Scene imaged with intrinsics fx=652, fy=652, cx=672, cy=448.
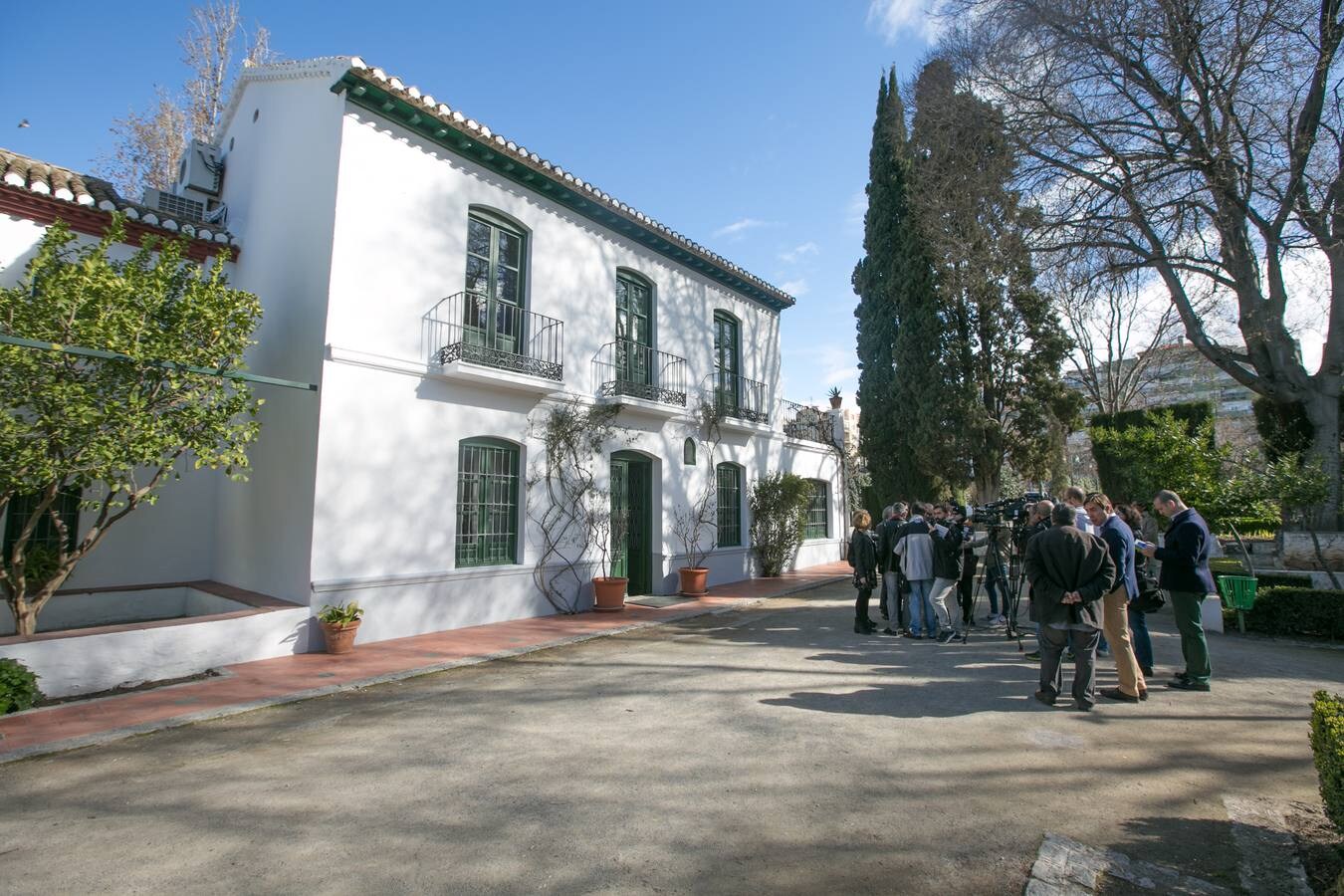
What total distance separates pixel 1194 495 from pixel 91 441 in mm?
13933

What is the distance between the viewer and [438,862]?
3.12m

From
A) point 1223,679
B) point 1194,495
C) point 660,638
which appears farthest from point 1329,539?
point 660,638

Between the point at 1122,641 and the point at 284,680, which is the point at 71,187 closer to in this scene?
the point at 284,680

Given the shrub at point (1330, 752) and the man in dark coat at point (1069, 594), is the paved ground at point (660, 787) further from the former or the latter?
the shrub at point (1330, 752)

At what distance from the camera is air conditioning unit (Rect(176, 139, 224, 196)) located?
11172mm

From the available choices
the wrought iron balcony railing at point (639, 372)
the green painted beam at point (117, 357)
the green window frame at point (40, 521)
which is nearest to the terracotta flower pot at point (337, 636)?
the green painted beam at point (117, 357)

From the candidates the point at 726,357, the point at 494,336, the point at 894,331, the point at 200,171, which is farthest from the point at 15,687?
the point at 894,331

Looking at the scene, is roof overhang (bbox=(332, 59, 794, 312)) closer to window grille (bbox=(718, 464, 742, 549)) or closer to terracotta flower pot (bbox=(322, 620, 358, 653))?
window grille (bbox=(718, 464, 742, 549))

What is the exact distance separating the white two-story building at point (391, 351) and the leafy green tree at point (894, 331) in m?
8.35

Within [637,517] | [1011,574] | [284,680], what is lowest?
[284,680]

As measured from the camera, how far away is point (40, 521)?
8.20 metres

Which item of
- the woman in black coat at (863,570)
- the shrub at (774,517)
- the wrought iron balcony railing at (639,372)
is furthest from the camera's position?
the shrub at (774,517)

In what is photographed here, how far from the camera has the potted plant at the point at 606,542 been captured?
10633 millimetres

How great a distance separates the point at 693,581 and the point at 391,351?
6683 millimetres
